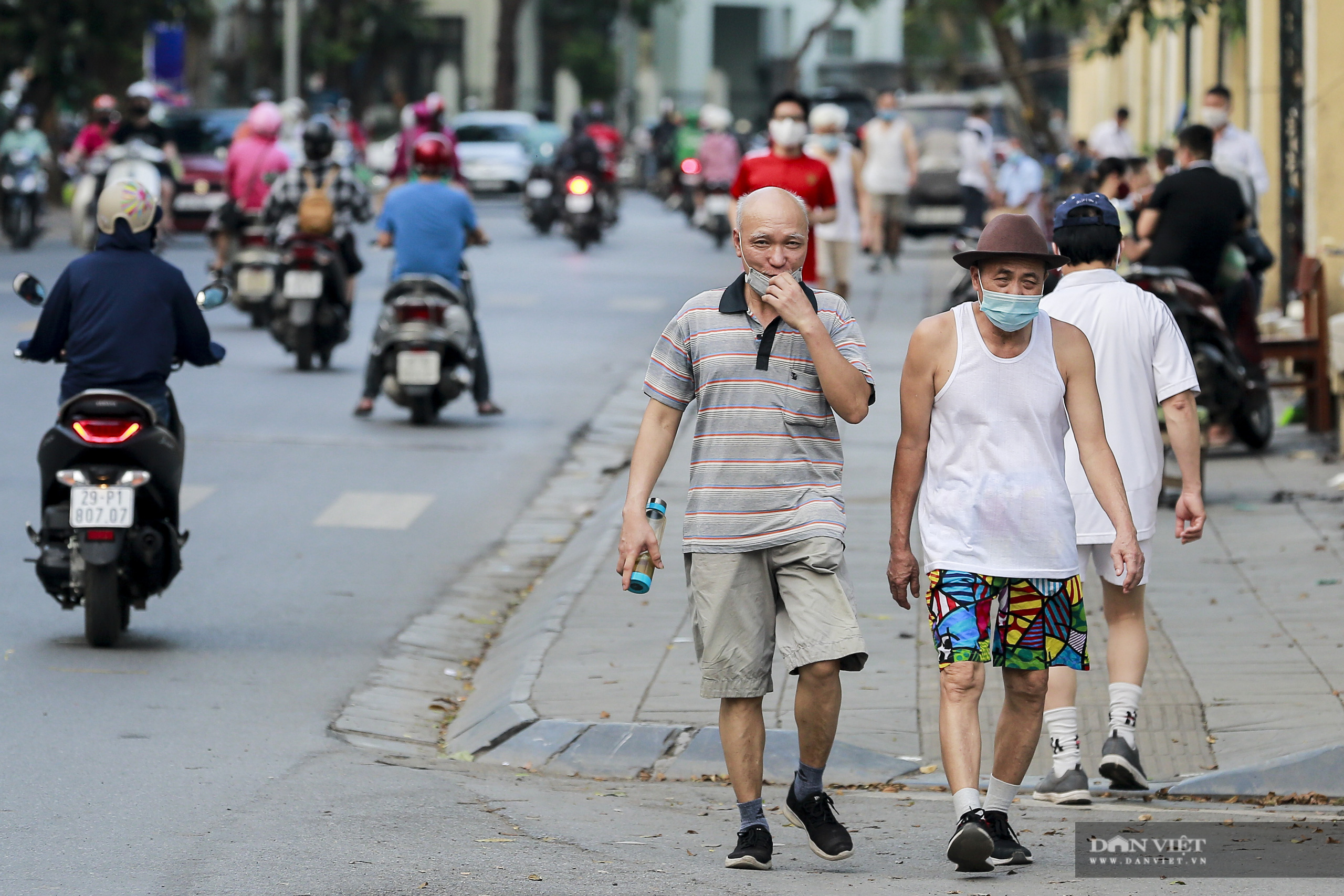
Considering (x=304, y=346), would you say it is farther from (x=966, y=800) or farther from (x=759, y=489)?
(x=966, y=800)

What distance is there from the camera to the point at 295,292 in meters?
16.3

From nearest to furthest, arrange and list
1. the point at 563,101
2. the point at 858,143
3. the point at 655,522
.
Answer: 1. the point at 655,522
2. the point at 858,143
3. the point at 563,101

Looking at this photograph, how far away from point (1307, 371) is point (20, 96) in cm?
2709

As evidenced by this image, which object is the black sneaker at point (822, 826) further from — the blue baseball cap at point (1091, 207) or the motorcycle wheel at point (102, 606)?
the motorcycle wheel at point (102, 606)

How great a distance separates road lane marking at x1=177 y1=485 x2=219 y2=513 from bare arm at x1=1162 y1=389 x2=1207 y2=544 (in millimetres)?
6234

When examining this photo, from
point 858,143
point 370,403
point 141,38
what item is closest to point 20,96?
point 141,38

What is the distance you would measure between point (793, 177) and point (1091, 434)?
9088 millimetres

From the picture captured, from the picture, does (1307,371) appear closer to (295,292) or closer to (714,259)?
(295,292)

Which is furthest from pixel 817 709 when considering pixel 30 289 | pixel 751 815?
pixel 30 289

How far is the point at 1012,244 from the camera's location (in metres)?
5.62

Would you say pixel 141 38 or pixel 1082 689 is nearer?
pixel 1082 689

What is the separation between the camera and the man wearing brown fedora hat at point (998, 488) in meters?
5.60

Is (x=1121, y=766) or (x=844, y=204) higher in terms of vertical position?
(x=844, y=204)

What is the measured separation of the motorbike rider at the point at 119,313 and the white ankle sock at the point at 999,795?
3.93 meters
